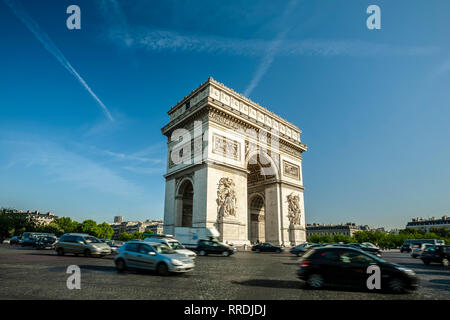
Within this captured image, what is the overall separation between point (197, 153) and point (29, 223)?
65.5 meters

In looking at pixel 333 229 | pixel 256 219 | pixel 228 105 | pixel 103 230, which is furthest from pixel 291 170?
pixel 333 229

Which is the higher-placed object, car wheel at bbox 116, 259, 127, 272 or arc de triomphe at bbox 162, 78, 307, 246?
arc de triomphe at bbox 162, 78, 307, 246

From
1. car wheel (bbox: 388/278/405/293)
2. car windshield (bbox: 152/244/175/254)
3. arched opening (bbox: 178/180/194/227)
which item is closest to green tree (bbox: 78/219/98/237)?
arched opening (bbox: 178/180/194/227)

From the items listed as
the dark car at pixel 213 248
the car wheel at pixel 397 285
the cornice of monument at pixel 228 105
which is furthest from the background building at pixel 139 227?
the car wheel at pixel 397 285

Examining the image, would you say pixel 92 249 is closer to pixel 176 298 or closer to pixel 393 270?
pixel 176 298

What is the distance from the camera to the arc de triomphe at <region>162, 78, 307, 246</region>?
83.0 feet

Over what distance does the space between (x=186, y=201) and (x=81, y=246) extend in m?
14.7

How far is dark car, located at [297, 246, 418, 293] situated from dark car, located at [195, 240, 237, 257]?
12794 mm

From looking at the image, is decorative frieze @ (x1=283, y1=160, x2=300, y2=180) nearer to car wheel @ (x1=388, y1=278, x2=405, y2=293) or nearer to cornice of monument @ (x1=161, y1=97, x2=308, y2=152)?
cornice of monument @ (x1=161, y1=97, x2=308, y2=152)

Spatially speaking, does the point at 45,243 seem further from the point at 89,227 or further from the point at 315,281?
the point at 89,227

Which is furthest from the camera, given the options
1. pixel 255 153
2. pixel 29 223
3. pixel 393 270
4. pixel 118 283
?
pixel 29 223

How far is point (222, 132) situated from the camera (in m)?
27.1

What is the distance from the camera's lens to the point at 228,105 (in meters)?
29.0
